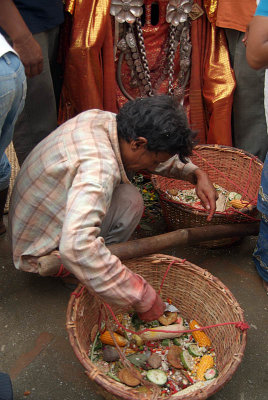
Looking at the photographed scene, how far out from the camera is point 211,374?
2027 mm

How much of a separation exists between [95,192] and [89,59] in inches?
67.6

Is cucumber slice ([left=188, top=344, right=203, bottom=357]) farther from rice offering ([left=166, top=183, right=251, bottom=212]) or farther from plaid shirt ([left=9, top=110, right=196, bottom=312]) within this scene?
rice offering ([left=166, top=183, right=251, bottom=212])

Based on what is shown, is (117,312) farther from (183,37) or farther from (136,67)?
(183,37)

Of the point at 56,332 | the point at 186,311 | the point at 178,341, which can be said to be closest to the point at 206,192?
the point at 186,311

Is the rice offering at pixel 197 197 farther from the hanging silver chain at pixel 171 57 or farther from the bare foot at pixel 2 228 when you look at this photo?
the bare foot at pixel 2 228

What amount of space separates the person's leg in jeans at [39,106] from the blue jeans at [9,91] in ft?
3.24

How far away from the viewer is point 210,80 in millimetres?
3389

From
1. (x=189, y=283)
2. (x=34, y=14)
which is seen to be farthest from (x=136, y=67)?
(x=189, y=283)

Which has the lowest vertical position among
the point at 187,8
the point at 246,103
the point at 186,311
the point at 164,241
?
the point at 186,311

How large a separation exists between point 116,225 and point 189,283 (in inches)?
20.3

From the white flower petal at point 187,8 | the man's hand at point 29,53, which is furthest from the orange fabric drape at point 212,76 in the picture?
the man's hand at point 29,53

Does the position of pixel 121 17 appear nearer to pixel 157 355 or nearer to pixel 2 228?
pixel 2 228

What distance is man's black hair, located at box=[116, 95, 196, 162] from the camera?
6.34 feet

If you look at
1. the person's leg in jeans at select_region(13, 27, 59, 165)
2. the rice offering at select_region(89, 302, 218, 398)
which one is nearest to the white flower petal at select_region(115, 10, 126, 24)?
the person's leg in jeans at select_region(13, 27, 59, 165)
